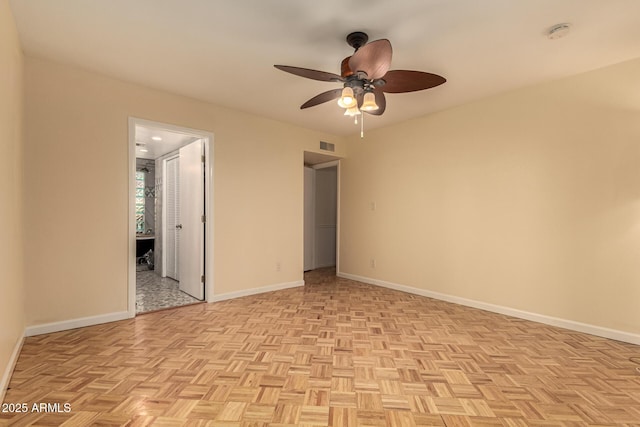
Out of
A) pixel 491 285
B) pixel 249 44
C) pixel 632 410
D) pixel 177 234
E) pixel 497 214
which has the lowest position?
pixel 632 410

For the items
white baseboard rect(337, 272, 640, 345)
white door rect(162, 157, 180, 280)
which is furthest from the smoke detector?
white door rect(162, 157, 180, 280)

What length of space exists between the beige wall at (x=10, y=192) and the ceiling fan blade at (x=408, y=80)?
2435 millimetres

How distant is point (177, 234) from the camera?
196 inches

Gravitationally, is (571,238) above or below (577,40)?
below

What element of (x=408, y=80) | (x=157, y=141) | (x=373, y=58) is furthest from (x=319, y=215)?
(x=373, y=58)

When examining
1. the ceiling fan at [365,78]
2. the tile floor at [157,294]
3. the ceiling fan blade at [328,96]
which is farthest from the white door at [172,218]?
the ceiling fan at [365,78]

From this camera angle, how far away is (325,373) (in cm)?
214

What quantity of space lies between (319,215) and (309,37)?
435 cm

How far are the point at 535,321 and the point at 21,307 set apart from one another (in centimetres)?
472

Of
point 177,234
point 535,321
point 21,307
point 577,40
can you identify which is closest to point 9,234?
point 21,307

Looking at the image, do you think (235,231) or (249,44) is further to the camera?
(235,231)

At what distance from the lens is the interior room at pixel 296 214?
1.95 metres

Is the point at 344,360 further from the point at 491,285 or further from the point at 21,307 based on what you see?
the point at 21,307

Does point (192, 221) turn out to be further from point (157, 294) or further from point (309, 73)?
point (309, 73)
